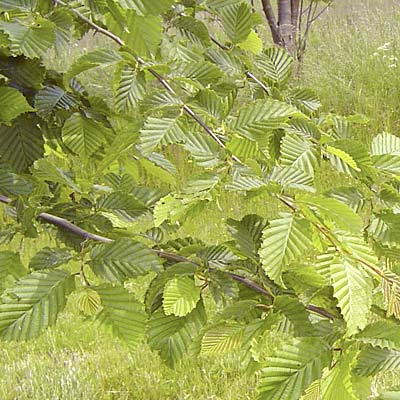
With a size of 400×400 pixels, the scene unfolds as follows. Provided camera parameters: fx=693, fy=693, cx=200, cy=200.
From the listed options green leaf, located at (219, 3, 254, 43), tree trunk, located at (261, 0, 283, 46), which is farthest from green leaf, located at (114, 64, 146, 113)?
tree trunk, located at (261, 0, 283, 46)

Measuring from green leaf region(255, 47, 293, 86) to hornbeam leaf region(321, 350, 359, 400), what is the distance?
595 millimetres

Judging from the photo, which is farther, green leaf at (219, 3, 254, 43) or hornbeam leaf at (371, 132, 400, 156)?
green leaf at (219, 3, 254, 43)

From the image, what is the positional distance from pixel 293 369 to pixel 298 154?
1.04 feet

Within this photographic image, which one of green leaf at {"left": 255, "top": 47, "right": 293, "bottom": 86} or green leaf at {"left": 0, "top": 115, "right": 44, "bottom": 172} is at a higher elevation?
green leaf at {"left": 255, "top": 47, "right": 293, "bottom": 86}

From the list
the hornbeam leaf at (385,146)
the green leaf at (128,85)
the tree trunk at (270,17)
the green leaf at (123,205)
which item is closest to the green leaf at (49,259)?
the green leaf at (123,205)

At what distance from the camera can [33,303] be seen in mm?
928

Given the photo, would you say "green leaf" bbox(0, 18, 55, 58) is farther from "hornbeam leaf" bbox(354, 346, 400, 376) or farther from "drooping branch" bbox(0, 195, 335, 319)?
"hornbeam leaf" bbox(354, 346, 400, 376)

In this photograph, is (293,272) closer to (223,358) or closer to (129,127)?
(129,127)

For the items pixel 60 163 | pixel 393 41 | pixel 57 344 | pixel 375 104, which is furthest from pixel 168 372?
pixel 393 41

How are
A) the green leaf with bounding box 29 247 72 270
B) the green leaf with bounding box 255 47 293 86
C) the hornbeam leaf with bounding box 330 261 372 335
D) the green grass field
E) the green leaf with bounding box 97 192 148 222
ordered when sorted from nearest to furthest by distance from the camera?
the hornbeam leaf with bounding box 330 261 372 335
the green leaf with bounding box 29 247 72 270
the green leaf with bounding box 97 192 148 222
the green leaf with bounding box 255 47 293 86
the green grass field

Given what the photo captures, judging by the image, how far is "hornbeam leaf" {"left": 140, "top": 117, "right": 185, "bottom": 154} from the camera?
0.94 metres

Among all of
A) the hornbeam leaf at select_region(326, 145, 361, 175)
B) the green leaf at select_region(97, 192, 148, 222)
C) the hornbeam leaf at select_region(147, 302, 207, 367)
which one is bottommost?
the hornbeam leaf at select_region(147, 302, 207, 367)

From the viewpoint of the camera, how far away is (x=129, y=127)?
39.4 inches

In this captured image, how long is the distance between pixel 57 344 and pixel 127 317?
2.53 meters
